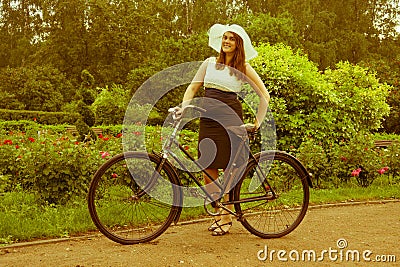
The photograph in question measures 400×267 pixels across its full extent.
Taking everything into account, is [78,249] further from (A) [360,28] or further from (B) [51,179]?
(A) [360,28]

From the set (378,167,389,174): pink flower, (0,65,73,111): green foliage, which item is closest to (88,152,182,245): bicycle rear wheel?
(378,167,389,174): pink flower

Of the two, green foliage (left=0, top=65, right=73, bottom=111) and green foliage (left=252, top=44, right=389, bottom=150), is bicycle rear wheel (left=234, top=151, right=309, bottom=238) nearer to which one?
green foliage (left=252, top=44, right=389, bottom=150)

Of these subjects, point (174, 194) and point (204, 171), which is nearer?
point (174, 194)

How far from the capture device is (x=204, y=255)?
4488 millimetres

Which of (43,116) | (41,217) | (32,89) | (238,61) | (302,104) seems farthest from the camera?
(32,89)

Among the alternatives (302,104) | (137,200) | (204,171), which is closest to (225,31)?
(204,171)

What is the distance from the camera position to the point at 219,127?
16.3ft

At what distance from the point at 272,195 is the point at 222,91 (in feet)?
3.63

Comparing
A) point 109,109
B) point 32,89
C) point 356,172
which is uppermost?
point 32,89

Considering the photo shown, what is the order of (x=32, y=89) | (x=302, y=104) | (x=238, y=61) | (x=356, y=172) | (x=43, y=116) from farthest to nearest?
(x=32, y=89) < (x=43, y=116) < (x=302, y=104) < (x=356, y=172) < (x=238, y=61)

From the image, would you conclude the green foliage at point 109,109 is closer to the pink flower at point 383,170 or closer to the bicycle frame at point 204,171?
the pink flower at point 383,170

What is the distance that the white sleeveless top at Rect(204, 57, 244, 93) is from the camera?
4.95 meters

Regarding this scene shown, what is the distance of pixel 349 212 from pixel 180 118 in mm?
2825

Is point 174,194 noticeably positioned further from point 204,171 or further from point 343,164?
point 343,164
